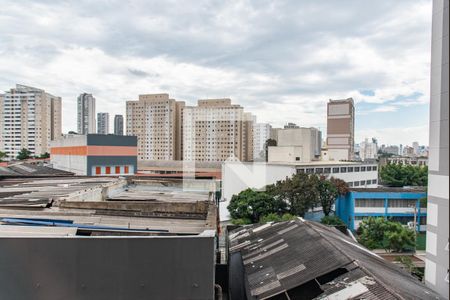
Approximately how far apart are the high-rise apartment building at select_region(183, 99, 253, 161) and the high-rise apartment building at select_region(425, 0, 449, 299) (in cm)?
3213

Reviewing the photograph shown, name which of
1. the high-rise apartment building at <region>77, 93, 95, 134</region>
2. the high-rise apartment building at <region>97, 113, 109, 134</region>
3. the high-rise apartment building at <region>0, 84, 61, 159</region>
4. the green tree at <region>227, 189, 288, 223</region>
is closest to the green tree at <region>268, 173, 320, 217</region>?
the green tree at <region>227, 189, 288, 223</region>

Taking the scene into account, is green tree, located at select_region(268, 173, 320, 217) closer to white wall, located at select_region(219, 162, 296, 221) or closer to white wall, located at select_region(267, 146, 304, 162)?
white wall, located at select_region(219, 162, 296, 221)

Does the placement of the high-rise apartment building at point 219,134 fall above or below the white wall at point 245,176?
above

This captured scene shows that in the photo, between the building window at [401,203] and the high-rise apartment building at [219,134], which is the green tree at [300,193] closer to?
the building window at [401,203]

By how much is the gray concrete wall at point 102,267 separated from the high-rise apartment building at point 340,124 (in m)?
54.7

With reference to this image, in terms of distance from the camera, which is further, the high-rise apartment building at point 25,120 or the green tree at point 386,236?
the high-rise apartment building at point 25,120

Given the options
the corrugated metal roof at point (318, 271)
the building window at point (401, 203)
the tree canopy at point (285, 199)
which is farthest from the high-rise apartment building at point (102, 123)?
the corrugated metal roof at point (318, 271)

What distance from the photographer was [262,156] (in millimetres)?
35625

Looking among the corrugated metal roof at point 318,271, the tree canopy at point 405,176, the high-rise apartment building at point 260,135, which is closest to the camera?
the corrugated metal roof at point 318,271

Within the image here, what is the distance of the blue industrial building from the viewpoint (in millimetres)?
20766

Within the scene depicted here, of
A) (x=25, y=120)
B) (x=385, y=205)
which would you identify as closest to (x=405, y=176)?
(x=385, y=205)

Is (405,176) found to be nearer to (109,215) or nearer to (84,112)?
(109,215)

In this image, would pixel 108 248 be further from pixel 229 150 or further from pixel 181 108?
pixel 181 108

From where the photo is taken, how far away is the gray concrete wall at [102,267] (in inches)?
160
